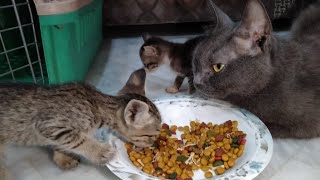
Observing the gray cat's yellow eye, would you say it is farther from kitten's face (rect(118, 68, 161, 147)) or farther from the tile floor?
the tile floor

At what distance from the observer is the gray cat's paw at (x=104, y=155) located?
131cm

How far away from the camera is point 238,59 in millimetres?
1375

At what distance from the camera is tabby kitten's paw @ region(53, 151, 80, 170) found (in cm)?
143

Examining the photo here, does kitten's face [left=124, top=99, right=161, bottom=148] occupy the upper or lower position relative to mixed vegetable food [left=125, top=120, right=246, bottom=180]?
upper

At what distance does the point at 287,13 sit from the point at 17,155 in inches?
80.4

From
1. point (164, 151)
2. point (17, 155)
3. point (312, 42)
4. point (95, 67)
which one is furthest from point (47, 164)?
point (312, 42)

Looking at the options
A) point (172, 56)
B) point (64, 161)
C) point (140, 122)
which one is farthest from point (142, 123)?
point (172, 56)

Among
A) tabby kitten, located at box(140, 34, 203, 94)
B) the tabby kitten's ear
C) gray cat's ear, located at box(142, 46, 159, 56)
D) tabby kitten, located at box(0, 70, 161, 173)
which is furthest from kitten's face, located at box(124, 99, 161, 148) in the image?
gray cat's ear, located at box(142, 46, 159, 56)

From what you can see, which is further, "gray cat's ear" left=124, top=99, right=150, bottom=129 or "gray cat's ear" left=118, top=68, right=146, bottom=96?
"gray cat's ear" left=118, top=68, right=146, bottom=96

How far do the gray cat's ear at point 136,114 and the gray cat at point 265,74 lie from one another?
316 millimetres

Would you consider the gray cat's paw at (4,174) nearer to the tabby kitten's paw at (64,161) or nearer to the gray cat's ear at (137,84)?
the tabby kitten's paw at (64,161)

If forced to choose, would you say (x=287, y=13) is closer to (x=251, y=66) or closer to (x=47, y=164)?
(x=251, y=66)

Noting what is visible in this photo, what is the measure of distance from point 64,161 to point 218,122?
665 millimetres

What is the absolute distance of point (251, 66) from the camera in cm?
137
